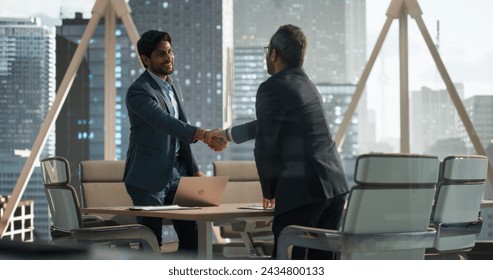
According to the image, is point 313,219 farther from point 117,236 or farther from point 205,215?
point 117,236

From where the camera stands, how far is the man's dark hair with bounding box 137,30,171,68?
10.5ft

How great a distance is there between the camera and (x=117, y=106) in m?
5.25

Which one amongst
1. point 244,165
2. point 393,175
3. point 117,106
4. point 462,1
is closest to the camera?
point 393,175

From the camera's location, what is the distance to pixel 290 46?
2.50 metres

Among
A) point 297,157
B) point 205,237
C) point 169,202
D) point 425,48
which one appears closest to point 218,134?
point 169,202

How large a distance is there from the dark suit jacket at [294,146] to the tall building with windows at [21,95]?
1479 millimetres

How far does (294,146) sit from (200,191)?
1.91 feet

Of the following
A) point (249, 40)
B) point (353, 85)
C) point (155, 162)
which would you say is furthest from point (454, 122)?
point (155, 162)

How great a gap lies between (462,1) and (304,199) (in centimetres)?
151

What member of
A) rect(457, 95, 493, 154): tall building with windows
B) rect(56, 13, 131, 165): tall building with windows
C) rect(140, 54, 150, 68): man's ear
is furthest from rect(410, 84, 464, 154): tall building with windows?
rect(56, 13, 131, 165): tall building with windows

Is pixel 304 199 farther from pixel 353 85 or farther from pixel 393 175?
pixel 353 85

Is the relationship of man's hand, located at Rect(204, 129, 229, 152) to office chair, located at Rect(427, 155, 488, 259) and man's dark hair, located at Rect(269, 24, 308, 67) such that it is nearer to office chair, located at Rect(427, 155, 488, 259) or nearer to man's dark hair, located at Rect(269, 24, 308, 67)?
man's dark hair, located at Rect(269, 24, 308, 67)
